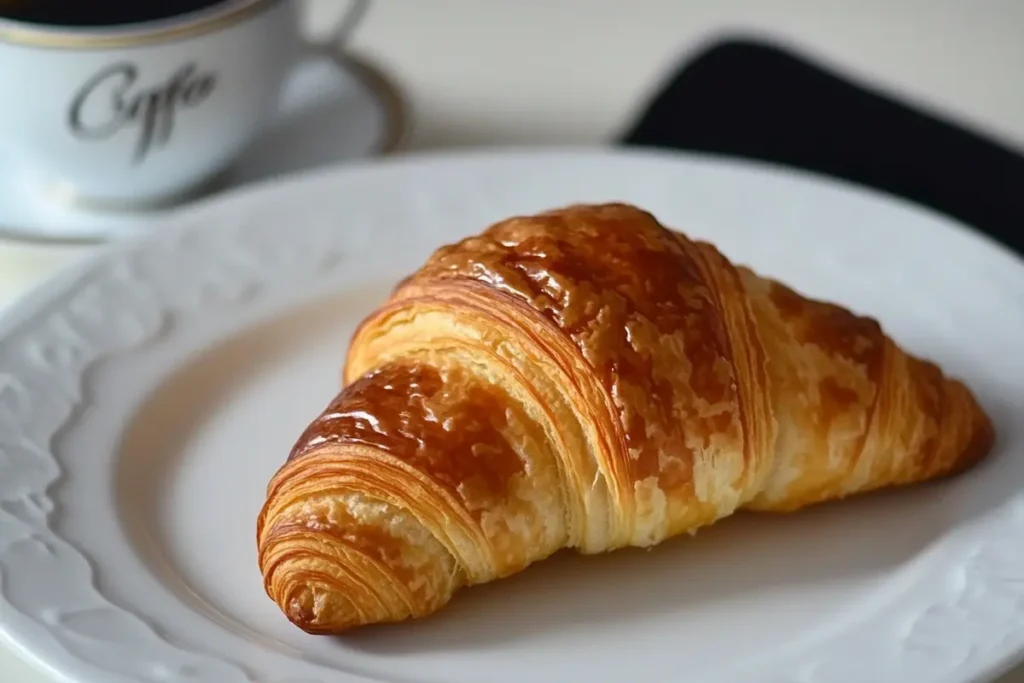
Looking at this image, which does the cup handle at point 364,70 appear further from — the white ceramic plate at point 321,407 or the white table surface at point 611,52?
the white ceramic plate at point 321,407

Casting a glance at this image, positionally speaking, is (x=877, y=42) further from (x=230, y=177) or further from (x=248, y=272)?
(x=248, y=272)

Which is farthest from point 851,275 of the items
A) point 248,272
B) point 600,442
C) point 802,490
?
point 248,272

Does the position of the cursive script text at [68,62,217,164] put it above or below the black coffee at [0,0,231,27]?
below

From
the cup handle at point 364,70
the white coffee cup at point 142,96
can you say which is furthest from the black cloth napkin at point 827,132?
the white coffee cup at point 142,96

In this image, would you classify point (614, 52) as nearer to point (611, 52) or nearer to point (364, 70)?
point (611, 52)

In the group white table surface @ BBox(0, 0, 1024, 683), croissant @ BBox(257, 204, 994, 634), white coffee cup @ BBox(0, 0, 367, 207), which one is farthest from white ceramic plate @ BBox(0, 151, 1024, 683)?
white table surface @ BBox(0, 0, 1024, 683)

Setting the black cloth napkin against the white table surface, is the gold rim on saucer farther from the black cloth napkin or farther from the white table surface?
the black cloth napkin
